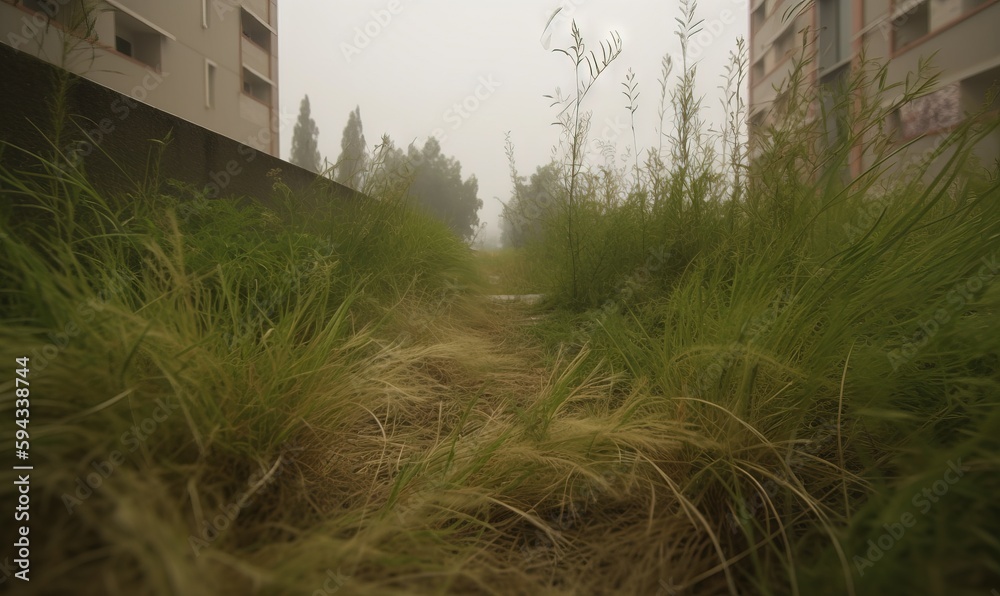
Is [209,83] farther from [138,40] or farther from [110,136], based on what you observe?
[110,136]

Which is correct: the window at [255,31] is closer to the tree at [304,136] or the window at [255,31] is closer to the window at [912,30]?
the tree at [304,136]

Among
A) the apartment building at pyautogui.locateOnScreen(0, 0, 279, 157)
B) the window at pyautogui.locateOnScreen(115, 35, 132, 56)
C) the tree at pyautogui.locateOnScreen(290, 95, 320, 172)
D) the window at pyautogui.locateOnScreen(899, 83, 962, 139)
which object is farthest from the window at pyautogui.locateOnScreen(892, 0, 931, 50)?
the tree at pyautogui.locateOnScreen(290, 95, 320, 172)

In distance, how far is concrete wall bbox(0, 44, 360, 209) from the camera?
1.27 m

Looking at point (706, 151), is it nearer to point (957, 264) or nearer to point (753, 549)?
point (957, 264)

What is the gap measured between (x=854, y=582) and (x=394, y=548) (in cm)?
68

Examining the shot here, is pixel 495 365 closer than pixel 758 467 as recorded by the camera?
No

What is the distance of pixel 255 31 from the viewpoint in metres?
13.2

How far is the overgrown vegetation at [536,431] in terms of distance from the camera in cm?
55

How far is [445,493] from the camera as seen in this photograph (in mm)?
905

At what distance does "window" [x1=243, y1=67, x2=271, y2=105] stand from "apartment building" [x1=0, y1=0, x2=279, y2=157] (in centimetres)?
5

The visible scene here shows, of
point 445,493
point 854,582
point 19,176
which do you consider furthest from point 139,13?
point 854,582

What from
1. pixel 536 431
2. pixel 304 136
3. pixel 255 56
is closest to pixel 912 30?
pixel 536 431

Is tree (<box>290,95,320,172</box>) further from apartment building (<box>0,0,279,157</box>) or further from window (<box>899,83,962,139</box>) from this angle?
window (<box>899,83,962,139</box>)

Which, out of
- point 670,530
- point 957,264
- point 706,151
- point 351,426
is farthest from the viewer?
point 706,151
